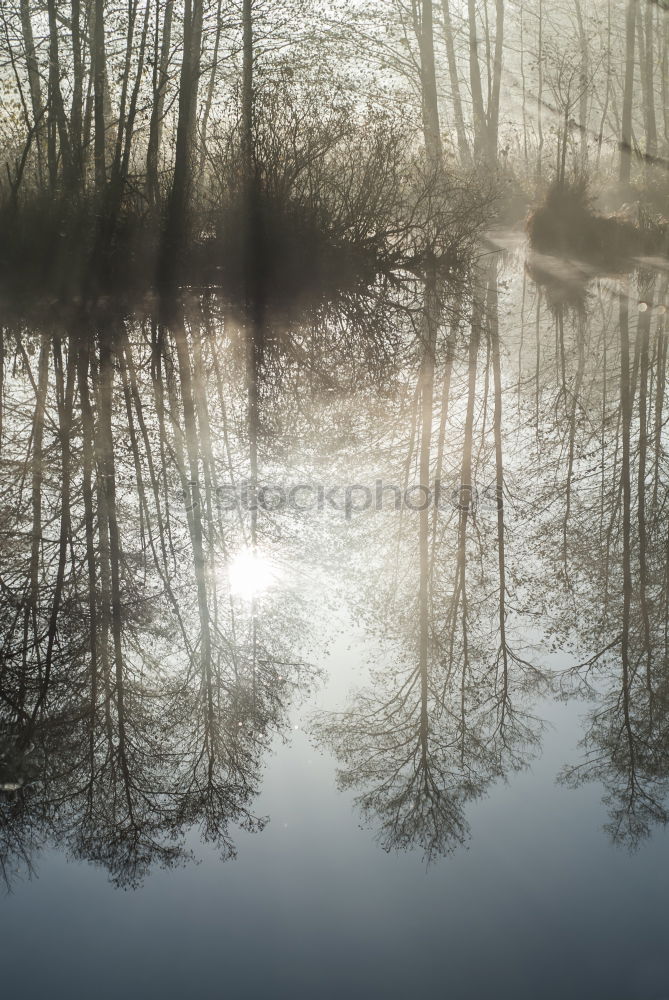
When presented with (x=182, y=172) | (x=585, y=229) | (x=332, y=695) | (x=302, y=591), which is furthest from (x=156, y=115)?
(x=332, y=695)

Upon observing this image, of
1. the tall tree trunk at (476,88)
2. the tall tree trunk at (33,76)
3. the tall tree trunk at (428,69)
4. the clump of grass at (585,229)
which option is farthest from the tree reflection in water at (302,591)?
the tall tree trunk at (476,88)

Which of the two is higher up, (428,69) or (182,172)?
(428,69)

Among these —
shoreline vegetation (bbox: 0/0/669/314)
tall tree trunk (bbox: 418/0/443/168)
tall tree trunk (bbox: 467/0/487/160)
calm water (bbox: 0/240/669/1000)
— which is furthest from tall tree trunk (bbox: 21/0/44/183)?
tall tree trunk (bbox: 467/0/487/160)

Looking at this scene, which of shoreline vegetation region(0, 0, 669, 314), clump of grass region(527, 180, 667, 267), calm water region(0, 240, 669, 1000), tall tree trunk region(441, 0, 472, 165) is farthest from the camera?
tall tree trunk region(441, 0, 472, 165)

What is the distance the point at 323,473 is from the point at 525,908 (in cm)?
303

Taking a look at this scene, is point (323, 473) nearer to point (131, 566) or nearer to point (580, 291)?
point (131, 566)

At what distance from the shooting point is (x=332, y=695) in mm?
2695

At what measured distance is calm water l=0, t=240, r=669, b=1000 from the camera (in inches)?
69.8

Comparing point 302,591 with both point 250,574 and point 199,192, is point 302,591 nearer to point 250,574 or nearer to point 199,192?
point 250,574

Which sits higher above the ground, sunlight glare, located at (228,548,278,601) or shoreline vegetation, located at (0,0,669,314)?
shoreline vegetation, located at (0,0,669,314)

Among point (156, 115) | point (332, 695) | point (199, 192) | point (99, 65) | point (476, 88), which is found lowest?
point (332, 695)

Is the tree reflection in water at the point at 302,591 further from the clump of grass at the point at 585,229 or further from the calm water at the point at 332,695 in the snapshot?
the clump of grass at the point at 585,229

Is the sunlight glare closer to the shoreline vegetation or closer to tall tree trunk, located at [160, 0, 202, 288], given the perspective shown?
the shoreline vegetation

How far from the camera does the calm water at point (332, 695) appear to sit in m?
1.77
